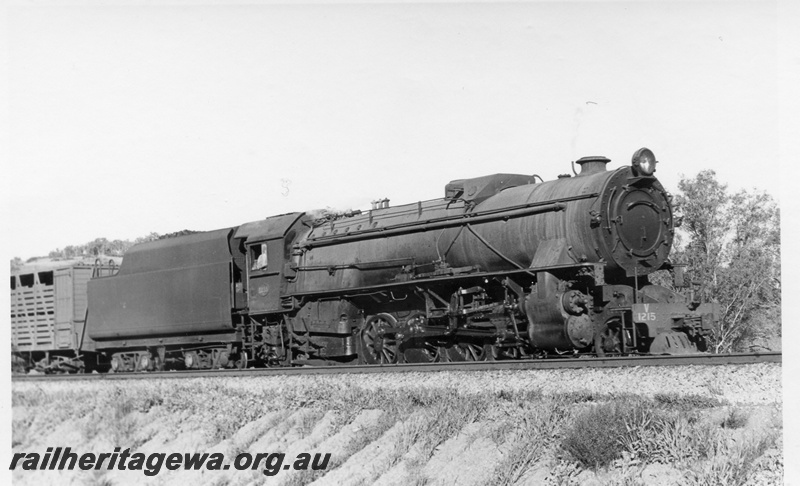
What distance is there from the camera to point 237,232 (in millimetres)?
18188

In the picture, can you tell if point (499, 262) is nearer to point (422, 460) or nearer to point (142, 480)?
point (422, 460)

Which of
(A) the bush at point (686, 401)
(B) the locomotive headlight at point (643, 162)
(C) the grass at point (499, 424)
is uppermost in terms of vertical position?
(B) the locomotive headlight at point (643, 162)

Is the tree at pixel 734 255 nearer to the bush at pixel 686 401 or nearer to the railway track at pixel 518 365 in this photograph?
the railway track at pixel 518 365

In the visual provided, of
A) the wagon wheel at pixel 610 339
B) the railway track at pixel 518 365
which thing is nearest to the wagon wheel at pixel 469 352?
the railway track at pixel 518 365

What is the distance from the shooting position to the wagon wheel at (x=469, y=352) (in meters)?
13.6

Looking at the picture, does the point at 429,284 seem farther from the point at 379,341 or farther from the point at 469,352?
the point at 379,341

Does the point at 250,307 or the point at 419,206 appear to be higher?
the point at 419,206

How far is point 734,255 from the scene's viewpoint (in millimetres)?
22516

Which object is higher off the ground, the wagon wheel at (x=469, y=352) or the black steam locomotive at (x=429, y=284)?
the black steam locomotive at (x=429, y=284)

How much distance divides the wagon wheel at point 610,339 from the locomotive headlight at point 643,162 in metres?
2.37

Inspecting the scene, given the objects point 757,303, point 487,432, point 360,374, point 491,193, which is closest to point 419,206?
point 491,193

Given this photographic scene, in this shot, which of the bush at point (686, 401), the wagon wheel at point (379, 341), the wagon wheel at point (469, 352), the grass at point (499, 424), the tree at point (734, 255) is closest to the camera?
the grass at point (499, 424)

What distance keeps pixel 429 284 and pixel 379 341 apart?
2075 mm

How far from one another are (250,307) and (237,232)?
180 centimetres
